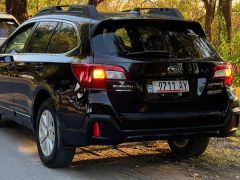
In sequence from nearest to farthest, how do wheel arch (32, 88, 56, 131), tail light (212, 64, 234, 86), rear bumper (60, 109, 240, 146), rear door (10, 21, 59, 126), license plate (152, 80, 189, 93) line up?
rear bumper (60, 109, 240, 146) → license plate (152, 80, 189, 93) → tail light (212, 64, 234, 86) → wheel arch (32, 88, 56, 131) → rear door (10, 21, 59, 126)

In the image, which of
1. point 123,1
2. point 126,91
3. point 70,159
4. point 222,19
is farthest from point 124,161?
point 222,19

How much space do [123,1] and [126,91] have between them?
54.5ft

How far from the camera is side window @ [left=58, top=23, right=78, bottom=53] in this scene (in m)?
5.78

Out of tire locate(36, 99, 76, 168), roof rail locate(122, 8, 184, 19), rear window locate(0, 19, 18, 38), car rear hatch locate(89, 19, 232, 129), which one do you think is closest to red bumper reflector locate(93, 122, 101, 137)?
car rear hatch locate(89, 19, 232, 129)

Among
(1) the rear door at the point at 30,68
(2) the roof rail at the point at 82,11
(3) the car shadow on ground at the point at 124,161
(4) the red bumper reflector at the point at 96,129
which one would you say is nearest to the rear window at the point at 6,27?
(3) the car shadow on ground at the point at 124,161

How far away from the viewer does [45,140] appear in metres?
6.11

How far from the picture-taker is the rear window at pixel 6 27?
13.3 metres

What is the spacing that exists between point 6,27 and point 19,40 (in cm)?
626

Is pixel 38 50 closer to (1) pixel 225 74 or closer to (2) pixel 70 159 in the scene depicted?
(2) pixel 70 159

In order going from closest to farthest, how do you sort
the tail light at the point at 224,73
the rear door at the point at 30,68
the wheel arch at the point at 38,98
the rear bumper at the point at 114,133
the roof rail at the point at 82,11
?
the rear bumper at the point at 114,133
the tail light at the point at 224,73
the roof rail at the point at 82,11
the wheel arch at the point at 38,98
the rear door at the point at 30,68

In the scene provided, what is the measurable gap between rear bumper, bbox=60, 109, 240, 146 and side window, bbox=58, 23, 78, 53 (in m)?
0.90

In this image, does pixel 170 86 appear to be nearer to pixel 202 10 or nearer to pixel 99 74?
pixel 99 74

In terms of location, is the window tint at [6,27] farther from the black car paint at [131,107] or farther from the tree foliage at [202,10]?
the black car paint at [131,107]

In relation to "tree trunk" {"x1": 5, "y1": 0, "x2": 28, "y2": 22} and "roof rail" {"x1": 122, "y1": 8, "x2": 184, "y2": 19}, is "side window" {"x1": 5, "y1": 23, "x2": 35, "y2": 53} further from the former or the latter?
"tree trunk" {"x1": 5, "y1": 0, "x2": 28, "y2": 22}
